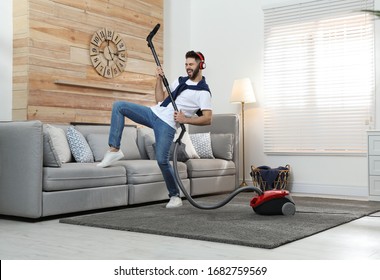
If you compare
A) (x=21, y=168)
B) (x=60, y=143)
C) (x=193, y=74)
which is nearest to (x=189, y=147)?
(x=193, y=74)

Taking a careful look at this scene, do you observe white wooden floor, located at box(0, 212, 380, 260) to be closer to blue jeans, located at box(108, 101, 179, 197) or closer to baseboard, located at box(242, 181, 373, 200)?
blue jeans, located at box(108, 101, 179, 197)

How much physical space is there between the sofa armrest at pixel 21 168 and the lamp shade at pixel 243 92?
3010mm

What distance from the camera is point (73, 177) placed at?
3812mm

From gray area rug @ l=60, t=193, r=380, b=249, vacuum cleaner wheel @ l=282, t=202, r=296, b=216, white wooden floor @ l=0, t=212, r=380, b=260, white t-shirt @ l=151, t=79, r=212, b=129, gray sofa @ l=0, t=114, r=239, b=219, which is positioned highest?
white t-shirt @ l=151, t=79, r=212, b=129

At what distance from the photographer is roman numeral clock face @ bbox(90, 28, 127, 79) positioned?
5355 mm

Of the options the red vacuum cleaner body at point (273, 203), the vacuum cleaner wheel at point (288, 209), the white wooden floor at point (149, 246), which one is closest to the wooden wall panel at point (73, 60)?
the white wooden floor at point (149, 246)

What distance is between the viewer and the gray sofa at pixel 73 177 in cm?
363

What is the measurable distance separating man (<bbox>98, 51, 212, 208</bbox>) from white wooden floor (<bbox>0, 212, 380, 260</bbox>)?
943 mm

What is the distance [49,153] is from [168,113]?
0.96m

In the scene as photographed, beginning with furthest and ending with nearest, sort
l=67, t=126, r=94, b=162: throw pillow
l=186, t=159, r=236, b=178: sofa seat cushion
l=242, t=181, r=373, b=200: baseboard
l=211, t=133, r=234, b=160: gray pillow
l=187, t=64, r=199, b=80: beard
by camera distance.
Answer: l=211, t=133, r=234, b=160: gray pillow < l=242, t=181, r=373, b=200: baseboard < l=186, t=159, r=236, b=178: sofa seat cushion < l=67, t=126, r=94, b=162: throw pillow < l=187, t=64, r=199, b=80: beard

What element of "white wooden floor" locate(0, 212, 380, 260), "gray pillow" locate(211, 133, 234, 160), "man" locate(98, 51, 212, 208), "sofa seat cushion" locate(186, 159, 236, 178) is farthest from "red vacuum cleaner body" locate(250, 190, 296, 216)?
"gray pillow" locate(211, 133, 234, 160)
